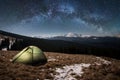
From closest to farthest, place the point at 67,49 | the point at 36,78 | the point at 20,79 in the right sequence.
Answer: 1. the point at 20,79
2. the point at 36,78
3. the point at 67,49

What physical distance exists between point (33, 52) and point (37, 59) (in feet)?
3.54

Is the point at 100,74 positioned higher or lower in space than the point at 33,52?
lower

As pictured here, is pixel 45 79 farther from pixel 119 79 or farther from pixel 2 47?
pixel 2 47

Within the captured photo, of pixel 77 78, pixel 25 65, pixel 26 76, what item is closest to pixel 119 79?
pixel 77 78

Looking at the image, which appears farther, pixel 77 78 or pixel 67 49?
pixel 67 49

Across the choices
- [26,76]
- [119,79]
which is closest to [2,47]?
[26,76]

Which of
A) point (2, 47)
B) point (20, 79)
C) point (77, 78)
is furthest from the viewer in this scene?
point (2, 47)

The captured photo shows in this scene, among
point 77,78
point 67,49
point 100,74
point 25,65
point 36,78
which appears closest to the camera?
point 36,78

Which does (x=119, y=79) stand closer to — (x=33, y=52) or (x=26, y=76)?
(x=26, y=76)

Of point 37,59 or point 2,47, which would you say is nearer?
point 37,59

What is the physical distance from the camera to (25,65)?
17.9 metres

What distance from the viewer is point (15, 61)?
18.8m

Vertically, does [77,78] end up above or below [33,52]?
below

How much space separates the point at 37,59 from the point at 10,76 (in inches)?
245
